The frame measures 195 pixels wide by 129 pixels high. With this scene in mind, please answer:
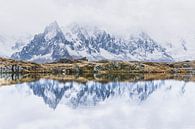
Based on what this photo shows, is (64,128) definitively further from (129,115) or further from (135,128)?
(129,115)

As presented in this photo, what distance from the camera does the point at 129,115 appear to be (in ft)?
198

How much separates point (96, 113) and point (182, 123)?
14238 millimetres

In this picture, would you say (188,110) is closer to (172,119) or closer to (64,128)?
(172,119)

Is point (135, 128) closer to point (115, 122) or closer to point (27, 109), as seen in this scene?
point (115, 122)

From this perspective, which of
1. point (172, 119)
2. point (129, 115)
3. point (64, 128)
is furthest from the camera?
point (129, 115)

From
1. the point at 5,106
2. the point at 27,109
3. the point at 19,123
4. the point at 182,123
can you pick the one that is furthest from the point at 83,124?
the point at 5,106

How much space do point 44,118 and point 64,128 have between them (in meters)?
9.40

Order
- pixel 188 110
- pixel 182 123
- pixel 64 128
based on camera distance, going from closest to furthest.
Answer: pixel 64 128, pixel 182 123, pixel 188 110

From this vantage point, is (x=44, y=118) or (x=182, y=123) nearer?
(x=182, y=123)

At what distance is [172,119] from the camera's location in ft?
186

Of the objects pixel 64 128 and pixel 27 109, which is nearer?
pixel 64 128

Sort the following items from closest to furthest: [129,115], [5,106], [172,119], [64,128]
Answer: [64,128] → [172,119] → [129,115] → [5,106]

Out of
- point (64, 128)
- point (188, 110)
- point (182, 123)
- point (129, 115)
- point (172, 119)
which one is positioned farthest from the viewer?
point (188, 110)

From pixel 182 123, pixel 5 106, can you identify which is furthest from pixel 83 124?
pixel 5 106
